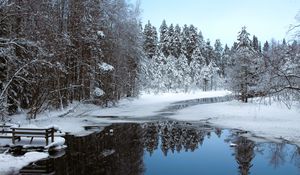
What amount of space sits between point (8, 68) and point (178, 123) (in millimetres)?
13943

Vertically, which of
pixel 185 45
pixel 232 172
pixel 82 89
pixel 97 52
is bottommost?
pixel 232 172

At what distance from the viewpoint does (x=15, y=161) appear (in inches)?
579

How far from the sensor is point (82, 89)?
3875 cm

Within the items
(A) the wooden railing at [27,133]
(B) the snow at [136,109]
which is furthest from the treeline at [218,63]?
(A) the wooden railing at [27,133]

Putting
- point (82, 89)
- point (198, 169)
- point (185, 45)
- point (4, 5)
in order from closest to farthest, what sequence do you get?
point (198, 169), point (4, 5), point (82, 89), point (185, 45)

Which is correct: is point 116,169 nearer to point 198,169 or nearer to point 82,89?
point 198,169

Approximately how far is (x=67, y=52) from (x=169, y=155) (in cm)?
2138

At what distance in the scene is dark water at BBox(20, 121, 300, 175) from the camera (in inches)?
583

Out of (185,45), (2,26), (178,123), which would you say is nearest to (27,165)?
(2,26)

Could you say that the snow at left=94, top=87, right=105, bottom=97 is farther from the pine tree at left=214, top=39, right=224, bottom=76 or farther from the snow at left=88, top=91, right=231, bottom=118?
the pine tree at left=214, top=39, right=224, bottom=76

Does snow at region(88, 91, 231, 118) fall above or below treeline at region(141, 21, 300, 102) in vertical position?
below

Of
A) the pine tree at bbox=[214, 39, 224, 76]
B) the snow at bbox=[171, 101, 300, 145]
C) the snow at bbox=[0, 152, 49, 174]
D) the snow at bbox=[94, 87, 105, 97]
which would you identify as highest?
the pine tree at bbox=[214, 39, 224, 76]

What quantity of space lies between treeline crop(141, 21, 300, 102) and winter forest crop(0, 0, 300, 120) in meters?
0.09

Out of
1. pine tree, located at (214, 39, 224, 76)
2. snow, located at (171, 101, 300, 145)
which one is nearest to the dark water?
snow, located at (171, 101, 300, 145)
